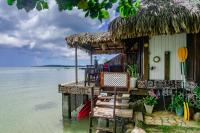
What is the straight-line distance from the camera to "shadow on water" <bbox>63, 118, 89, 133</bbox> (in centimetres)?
787

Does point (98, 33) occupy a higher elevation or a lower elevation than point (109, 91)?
higher

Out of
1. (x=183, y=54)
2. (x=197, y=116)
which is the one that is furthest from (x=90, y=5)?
(x=183, y=54)

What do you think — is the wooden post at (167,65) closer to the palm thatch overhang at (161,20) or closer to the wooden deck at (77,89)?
the palm thatch overhang at (161,20)

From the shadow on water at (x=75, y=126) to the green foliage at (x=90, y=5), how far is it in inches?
259

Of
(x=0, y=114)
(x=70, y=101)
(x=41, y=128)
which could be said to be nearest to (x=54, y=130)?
(x=41, y=128)

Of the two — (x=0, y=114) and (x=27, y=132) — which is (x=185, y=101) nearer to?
(x=27, y=132)

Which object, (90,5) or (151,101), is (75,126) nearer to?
(151,101)

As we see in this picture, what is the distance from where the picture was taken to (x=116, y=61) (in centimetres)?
1393

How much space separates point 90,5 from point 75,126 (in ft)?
23.9

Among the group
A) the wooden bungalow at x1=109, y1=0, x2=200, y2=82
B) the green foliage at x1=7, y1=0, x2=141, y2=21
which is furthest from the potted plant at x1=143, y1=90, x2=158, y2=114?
the green foliage at x1=7, y1=0, x2=141, y2=21

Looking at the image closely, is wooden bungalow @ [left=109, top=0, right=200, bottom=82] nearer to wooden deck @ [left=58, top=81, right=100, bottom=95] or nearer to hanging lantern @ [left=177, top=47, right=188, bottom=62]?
hanging lantern @ [left=177, top=47, right=188, bottom=62]

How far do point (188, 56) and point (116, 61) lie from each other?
7511 mm

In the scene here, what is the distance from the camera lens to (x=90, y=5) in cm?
158

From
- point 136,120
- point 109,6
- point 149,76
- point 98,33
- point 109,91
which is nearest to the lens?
point 109,6
